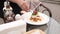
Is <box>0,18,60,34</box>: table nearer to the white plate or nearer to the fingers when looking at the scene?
the white plate

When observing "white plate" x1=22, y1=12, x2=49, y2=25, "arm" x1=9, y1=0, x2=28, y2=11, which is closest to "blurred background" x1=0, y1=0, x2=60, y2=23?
"arm" x1=9, y1=0, x2=28, y2=11

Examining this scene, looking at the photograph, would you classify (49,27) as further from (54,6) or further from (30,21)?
(54,6)

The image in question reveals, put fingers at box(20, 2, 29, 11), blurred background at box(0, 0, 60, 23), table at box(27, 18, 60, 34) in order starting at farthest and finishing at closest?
blurred background at box(0, 0, 60, 23)
fingers at box(20, 2, 29, 11)
table at box(27, 18, 60, 34)

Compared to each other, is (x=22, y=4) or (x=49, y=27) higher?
(x=22, y=4)

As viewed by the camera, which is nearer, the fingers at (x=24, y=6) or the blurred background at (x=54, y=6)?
the fingers at (x=24, y=6)

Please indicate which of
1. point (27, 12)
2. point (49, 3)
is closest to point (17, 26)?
point (27, 12)

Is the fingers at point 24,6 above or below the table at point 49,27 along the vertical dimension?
above

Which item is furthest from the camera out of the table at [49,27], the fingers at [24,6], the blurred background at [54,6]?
the blurred background at [54,6]

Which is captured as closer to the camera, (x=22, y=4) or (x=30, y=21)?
(x=30, y=21)

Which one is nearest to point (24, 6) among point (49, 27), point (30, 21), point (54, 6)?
point (30, 21)

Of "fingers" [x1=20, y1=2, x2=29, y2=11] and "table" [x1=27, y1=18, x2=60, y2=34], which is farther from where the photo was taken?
"fingers" [x1=20, y1=2, x2=29, y2=11]

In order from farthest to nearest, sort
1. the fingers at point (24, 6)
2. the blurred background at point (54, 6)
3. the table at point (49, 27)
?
the blurred background at point (54, 6), the fingers at point (24, 6), the table at point (49, 27)

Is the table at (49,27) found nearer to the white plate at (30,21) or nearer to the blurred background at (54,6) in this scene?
the white plate at (30,21)

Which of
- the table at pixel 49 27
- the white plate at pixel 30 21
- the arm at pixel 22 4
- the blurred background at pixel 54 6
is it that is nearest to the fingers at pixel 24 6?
the arm at pixel 22 4
